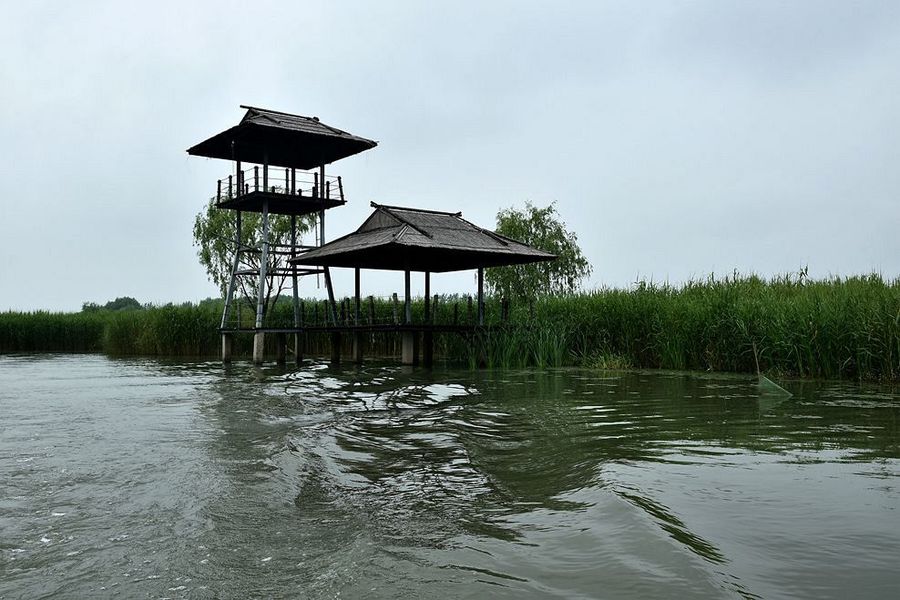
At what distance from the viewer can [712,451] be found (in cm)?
662

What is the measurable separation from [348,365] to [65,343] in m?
20.4

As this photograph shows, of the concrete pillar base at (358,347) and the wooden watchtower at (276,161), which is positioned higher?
the wooden watchtower at (276,161)

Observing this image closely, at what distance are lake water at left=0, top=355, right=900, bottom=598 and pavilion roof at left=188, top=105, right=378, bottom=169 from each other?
39.9 ft

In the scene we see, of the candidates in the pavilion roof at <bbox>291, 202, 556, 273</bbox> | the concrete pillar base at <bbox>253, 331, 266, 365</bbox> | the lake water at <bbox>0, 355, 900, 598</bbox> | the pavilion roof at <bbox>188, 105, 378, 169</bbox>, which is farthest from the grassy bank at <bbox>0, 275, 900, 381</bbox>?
the pavilion roof at <bbox>188, 105, 378, 169</bbox>

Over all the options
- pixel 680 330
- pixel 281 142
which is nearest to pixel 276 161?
pixel 281 142

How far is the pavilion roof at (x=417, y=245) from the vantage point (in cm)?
1786

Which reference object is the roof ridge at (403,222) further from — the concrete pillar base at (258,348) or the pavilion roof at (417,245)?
the concrete pillar base at (258,348)

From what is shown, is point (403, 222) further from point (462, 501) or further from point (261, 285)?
point (462, 501)

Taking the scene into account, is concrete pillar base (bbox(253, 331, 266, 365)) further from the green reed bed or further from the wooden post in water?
the green reed bed

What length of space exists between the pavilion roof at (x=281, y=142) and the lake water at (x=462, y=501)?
12147mm

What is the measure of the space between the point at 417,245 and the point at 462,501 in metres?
12.1

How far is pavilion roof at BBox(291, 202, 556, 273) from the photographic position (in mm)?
17859

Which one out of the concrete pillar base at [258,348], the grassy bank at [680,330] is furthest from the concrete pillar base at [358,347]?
the concrete pillar base at [258,348]

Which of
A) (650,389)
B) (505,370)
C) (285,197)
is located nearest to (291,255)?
(285,197)
